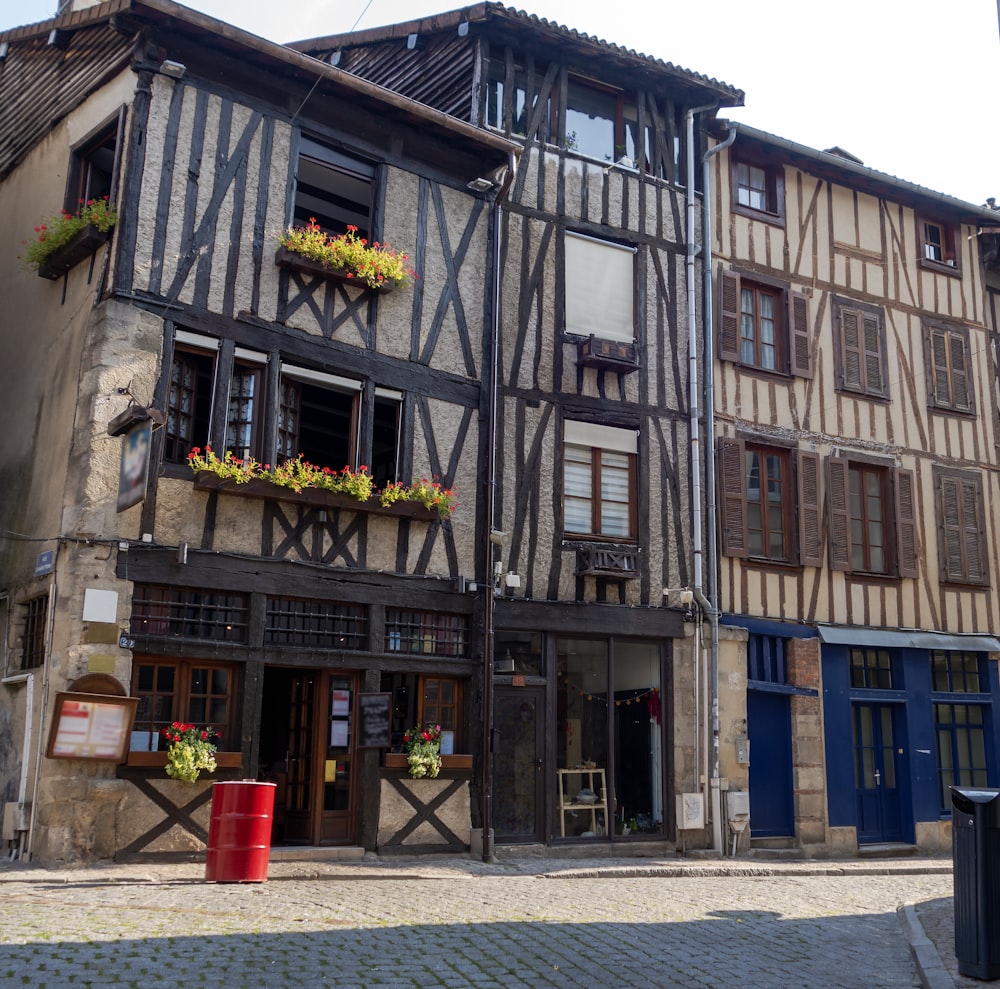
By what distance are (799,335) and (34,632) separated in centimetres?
1018

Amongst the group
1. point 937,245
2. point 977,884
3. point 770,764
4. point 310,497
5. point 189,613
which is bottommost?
point 977,884

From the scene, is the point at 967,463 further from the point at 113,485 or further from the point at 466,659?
the point at 113,485

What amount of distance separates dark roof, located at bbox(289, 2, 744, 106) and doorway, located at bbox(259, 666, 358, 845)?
25.5 ft

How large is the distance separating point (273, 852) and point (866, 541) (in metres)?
9.08

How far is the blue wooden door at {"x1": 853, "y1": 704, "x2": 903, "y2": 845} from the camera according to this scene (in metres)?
15.2

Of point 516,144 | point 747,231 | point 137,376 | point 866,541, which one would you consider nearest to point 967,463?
point 866,541

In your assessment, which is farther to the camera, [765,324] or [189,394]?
[765,324]

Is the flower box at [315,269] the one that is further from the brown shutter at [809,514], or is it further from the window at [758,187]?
the brown shutter at [809,514]

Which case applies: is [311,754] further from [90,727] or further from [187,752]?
[90,727]

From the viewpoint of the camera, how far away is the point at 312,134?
40.1ft

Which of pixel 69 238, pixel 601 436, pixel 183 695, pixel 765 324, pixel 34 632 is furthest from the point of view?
pixel 765 324

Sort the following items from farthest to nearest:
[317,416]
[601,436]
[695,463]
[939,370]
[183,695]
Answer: [939,370] < [695,463] < [601,436] < [317,416] < [183,695]

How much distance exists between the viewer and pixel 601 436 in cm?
1418

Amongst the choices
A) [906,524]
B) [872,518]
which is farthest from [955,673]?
[872,518]
